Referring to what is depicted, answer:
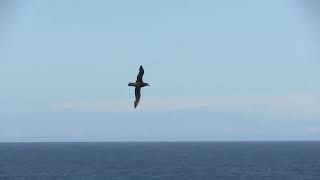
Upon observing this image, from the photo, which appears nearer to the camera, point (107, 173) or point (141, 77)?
point (141, 77)

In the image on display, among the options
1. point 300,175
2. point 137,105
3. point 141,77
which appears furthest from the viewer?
point 300,175

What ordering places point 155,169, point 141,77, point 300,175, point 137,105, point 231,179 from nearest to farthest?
point 137,105
point 141,77
point 231,179
point 300,175
point 155,169

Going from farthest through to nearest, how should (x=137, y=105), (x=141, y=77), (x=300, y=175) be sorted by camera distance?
(x=300, y=175)
(x=141, y=77)
(x=137, y=105)

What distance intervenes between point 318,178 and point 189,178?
102 ft

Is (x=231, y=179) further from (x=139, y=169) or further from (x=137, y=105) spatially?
(x=137, y=105)

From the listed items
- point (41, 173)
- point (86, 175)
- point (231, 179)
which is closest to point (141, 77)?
point (231, 179)

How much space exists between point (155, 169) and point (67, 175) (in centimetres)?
3089

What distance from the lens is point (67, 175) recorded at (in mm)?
166250

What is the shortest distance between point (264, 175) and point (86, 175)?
45.5m

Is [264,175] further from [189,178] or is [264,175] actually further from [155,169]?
[155,169]

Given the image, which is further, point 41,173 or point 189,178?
point 41,173

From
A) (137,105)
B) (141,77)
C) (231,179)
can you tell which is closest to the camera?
(137,105)

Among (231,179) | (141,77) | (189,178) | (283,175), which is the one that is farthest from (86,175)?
(141,77)

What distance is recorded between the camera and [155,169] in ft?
615
